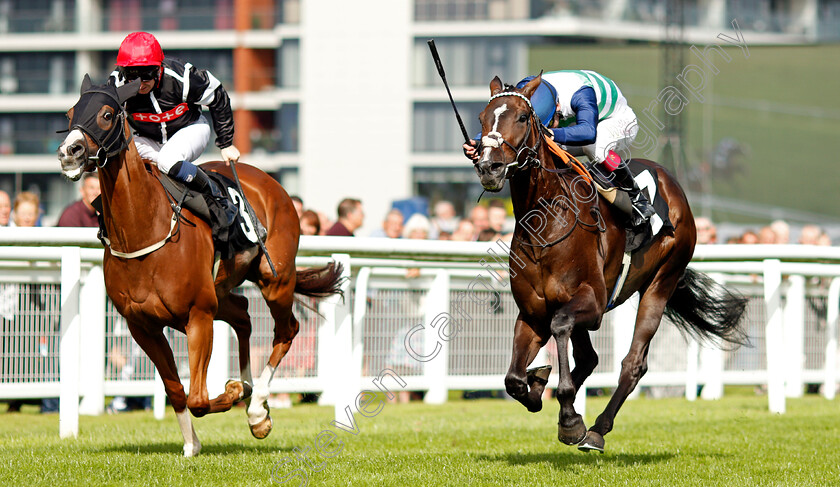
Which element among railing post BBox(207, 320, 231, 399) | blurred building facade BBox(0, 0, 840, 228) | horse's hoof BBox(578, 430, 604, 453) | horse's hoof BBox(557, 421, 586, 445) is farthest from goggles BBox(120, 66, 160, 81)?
blurred building facade BBox(0, 0, 840, 228)

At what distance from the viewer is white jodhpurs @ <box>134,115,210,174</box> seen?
591 cm

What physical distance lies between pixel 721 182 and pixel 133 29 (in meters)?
23.7

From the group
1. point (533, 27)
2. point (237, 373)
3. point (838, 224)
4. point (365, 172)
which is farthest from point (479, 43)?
point (237, 373)

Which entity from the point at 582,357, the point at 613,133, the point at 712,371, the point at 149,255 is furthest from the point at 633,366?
the point at 712,371

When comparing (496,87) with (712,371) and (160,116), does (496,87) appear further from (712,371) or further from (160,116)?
(712,371)

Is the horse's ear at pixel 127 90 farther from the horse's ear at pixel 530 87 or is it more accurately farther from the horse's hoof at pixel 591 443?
the horse's hoof at pixel 591 443

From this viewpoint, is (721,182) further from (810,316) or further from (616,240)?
(616,240)

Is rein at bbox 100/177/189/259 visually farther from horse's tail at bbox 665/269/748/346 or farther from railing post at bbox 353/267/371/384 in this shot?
horse's tail at bbox 665/269/748/346

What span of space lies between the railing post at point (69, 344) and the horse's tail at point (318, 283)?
1.36m

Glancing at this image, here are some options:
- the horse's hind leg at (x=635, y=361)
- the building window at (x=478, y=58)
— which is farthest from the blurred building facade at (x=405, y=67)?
the horse's hind leg at (x=635, y=361)

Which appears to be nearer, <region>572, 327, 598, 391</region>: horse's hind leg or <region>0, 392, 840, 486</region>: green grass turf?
<region>0, 392, 840, 486</region>: green grass turf

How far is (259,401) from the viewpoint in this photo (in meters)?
6.15

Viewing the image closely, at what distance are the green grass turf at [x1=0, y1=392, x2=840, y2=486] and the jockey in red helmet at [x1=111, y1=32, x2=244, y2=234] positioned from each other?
147 centimetres

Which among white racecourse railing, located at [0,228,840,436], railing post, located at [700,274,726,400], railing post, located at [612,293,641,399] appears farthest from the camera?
railing post, located at [700,274,726,400]
